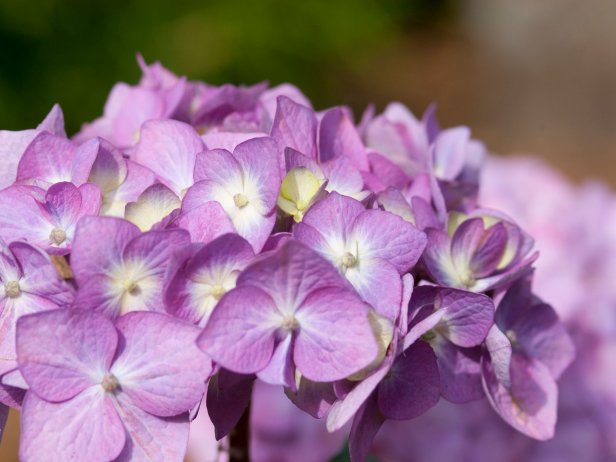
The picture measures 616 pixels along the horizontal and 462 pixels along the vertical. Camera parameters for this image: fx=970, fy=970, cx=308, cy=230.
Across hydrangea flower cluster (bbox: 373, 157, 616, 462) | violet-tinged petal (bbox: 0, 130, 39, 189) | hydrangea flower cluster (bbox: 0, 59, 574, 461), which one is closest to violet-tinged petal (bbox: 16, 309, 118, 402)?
hydrangea flower cluster (bbox: 0, 59, 574, 461)

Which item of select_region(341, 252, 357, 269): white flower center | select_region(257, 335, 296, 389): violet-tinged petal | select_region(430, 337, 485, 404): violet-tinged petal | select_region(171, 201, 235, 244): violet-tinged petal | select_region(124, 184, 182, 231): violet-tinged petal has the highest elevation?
select_region(171, 201, 235, 244): violet-tinged petal

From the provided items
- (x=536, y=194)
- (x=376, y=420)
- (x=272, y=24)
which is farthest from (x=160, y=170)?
(x=272, y=24)

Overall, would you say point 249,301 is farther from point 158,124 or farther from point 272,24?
point 272,24

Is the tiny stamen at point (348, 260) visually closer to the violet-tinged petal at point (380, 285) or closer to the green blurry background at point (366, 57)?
the violet-tinged petal at point (380, 285)

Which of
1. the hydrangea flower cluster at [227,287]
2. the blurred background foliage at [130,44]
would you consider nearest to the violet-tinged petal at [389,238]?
the hydrangea flower cluster at [227,287]

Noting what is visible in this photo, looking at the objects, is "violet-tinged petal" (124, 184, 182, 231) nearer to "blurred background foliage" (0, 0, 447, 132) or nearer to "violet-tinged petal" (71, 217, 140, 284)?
"violet-tinged petal" (71, 217, 140, 284)
